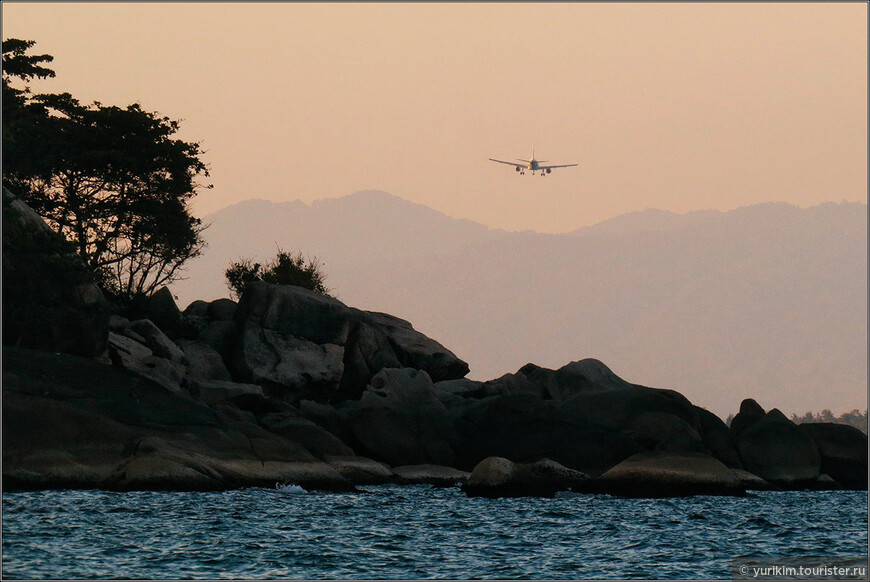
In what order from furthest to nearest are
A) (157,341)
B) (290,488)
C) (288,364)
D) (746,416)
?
(746,416) < (288,364) < (157,341) < (290,488)

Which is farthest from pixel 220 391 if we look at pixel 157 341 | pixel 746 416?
pixel 746 416

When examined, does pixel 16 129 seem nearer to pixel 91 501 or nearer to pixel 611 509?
pixel 91 501

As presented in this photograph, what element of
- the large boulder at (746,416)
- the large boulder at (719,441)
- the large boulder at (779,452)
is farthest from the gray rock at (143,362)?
the large boulder at (746,416)

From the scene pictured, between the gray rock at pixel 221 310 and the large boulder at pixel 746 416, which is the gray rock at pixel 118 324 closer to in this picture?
the gray rock at pixel 221 310

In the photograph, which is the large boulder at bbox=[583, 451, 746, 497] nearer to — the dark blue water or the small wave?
the dark blue water

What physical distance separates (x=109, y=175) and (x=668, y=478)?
A: 101ft

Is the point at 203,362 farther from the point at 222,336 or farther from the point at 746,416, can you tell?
the point at 746,416

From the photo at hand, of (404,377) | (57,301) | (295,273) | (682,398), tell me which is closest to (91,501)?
(57,301)

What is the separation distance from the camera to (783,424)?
50531 mm

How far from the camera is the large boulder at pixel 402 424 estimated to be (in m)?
45.2

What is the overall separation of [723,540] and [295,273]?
41005 millimetres

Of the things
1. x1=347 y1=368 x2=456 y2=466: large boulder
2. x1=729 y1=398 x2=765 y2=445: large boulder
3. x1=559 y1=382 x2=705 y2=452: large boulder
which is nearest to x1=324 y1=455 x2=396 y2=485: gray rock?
x1=347 y1=368 x2=456 y2=466: large boulder

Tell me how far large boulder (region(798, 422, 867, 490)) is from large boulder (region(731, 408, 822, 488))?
1.27 m

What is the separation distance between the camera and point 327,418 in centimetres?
4612
